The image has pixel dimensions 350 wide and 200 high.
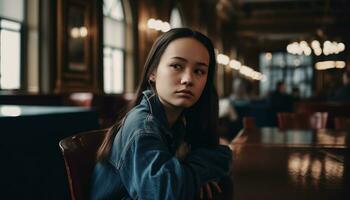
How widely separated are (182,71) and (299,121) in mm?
2621

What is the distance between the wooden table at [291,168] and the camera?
45.1 inches

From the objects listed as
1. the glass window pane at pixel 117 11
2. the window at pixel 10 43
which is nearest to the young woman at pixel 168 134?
the window at pixel 10 43

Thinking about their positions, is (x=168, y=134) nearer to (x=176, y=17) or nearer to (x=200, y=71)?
(x=200, y=71)

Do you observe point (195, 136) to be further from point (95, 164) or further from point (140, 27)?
point (140, 27)

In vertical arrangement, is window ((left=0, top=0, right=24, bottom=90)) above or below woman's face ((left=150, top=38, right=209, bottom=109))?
above

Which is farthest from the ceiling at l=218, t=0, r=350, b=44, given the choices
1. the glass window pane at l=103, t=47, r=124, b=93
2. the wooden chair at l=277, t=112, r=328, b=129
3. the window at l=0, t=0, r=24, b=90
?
the wooden chair at l=277, t=112, r=328, b=129

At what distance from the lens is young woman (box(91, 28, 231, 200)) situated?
988mm

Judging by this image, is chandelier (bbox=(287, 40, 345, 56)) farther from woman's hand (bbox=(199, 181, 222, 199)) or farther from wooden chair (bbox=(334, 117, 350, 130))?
woman's hand (bbox=(199, 181, 222, 199))

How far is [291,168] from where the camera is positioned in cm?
149

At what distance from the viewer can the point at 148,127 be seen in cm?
105

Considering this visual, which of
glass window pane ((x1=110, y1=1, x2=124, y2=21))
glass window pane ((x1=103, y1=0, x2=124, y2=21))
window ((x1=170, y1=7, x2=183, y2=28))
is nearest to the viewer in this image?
glass window pane ((x1=103, y1=0, x2=124, y2=21))

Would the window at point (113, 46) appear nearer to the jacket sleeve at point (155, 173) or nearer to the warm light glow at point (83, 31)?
the warm light glow at point (83, 31)

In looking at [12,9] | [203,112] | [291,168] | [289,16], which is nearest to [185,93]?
[203,112]

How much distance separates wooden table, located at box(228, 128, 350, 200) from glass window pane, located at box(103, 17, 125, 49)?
582cm
